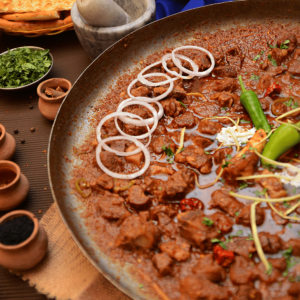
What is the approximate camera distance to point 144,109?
4152 millimetres

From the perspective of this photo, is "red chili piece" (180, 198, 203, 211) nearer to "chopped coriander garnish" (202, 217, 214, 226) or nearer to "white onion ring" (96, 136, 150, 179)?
"chopped coriander garnish" (202, 217, 214, 226)

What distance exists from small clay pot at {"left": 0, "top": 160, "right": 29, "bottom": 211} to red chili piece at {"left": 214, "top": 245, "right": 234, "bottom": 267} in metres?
2.65

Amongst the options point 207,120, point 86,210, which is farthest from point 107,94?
point 86,210

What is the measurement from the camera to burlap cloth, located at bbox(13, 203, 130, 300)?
3092mm

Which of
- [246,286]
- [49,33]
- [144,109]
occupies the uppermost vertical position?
[49,33]

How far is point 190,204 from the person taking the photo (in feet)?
10.4

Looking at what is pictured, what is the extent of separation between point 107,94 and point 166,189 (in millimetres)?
1977

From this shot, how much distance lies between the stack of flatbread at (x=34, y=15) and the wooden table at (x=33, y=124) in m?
0.44

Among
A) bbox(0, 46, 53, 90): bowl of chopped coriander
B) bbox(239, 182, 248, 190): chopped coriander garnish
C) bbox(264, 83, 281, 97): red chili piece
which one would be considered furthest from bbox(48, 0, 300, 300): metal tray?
bbox(264, 83, 281, 97): red chili piece

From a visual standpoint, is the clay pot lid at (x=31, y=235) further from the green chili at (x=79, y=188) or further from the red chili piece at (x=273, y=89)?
the red chili piece at (x=273, y=89)

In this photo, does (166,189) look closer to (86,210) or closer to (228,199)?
(228,199)

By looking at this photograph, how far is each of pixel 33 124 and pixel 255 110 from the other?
372cm

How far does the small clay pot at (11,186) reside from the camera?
3.61m

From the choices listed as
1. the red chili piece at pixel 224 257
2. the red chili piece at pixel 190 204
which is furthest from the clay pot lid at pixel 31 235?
the red chili piece at pixel 224 257
